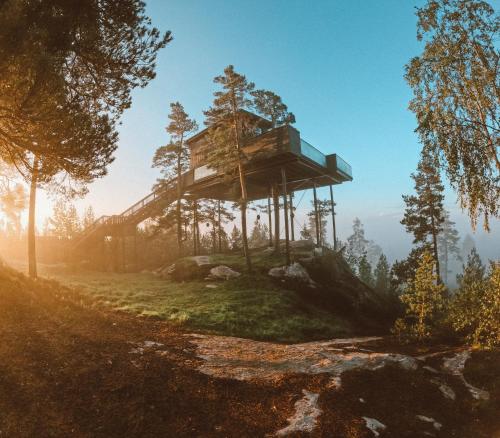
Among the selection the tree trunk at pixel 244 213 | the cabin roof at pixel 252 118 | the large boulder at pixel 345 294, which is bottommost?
the large boulder at pixel 345 294

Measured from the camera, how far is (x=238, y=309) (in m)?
15.1

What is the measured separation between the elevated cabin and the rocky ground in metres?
14.7

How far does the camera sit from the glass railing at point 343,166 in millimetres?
24805

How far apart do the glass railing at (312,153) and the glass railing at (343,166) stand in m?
1.23

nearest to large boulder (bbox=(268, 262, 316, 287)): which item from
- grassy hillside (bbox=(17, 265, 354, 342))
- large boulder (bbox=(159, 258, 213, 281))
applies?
grassy hillside (bbox=(17, 265, 354, 342))

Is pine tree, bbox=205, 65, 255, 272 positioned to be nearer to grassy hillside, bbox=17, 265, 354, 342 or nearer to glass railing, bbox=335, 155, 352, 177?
grassy hillside, bbox=17, 265, 354, 342

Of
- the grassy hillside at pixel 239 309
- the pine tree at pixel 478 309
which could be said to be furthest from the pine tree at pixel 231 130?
the pine tree at pixel 478 309

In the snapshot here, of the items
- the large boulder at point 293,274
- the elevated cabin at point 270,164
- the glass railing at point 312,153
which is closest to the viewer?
the elevated cabin at point 270,164

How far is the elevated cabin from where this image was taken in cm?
2084

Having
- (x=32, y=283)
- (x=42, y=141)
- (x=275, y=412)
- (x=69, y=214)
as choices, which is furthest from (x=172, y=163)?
(x=69, y=214)

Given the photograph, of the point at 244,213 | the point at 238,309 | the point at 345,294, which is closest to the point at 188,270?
the point at 244,213

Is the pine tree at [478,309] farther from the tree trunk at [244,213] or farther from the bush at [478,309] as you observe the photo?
the tree trunk at [244,213]

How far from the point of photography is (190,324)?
12.3 meters

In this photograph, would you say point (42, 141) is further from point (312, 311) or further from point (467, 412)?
point (312, 311)
